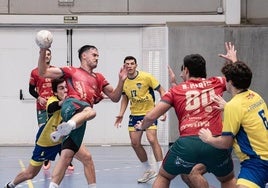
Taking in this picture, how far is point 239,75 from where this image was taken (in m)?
6.58

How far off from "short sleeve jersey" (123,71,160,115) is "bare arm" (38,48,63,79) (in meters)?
3.57

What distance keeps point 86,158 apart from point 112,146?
10.1 metres

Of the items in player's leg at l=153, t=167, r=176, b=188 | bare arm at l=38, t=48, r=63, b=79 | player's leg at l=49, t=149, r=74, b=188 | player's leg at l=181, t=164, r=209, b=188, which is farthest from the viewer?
player's leg at l=49, t=149, r=74, b=188

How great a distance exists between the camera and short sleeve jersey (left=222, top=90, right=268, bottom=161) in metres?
6.46

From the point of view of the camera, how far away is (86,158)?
9297 mm

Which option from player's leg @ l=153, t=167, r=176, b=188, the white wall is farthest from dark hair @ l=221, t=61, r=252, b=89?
the white wall

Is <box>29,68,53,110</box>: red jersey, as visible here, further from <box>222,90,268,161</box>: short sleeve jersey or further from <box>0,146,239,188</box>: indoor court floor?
<box>222,90,268,161</box>: short sleeve jersey

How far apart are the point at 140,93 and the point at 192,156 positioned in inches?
204

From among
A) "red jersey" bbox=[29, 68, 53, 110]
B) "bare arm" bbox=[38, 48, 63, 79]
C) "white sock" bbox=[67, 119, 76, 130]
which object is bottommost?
"white sock" bbox=[67, 119, 76, 130]

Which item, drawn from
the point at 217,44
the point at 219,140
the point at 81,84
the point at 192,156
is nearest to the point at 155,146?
the point at 81,84

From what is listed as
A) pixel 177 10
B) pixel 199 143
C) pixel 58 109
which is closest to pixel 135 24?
pixel 177 10

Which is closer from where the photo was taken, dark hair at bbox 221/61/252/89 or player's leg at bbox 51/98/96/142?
dark hair at bbox 221/61/252/89

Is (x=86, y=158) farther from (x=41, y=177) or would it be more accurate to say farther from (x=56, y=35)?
(x=56, y=35)

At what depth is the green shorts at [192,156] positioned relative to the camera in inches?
292
